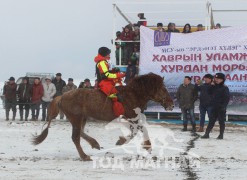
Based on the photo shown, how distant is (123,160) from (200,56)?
10938mm

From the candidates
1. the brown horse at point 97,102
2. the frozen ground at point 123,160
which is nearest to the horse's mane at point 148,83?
the brown horse at point 97,102

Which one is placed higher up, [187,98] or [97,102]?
[97,102]

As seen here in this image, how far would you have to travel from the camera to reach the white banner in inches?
811

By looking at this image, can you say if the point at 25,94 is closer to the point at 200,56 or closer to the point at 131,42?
the point at 131,42

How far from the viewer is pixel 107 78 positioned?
11.5 m

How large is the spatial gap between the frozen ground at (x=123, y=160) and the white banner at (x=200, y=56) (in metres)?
4.99

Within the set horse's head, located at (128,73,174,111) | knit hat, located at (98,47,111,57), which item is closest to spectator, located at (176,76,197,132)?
horse's head, located at (128,73,174,111)

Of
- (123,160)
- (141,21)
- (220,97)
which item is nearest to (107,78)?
(123,160)

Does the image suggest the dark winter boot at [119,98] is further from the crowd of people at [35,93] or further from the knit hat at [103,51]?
the crowd of people at [35,93]

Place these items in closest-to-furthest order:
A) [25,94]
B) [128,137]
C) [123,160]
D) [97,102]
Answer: [123,160], [97,102], [128,137], [25,94]

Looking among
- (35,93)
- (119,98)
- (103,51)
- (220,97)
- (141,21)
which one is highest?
(141,21)

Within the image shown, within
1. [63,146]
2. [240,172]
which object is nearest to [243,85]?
[63,146]

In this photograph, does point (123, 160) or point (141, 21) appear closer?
point (123, 160)

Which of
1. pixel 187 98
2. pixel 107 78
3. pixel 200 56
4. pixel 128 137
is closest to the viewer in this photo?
pixel 107 78
